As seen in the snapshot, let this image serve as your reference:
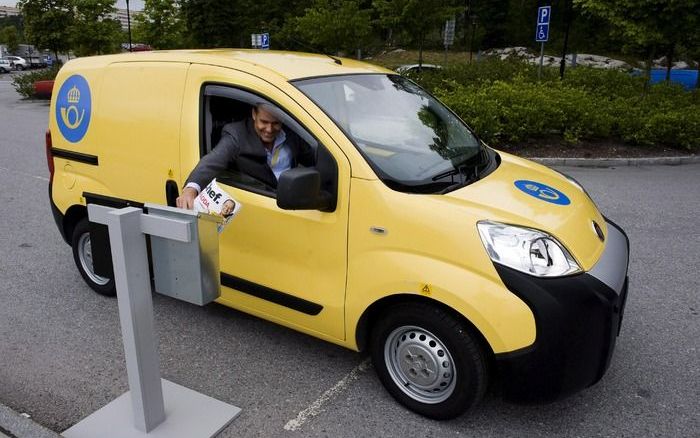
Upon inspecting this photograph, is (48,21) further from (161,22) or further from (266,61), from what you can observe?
(266,61)

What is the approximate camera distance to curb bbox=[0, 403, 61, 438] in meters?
2.69

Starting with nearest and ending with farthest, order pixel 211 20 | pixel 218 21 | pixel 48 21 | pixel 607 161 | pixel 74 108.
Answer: pixel 74 108, pixel 607 161, pixel 48 21, pixel 211 20, pixel 218 21

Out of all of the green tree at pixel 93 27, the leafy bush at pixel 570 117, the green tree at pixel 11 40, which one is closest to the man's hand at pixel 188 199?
the leafy bush at pixel 570 117

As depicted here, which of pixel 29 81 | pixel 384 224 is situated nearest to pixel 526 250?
pixel 384 224

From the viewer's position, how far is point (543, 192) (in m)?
3.18

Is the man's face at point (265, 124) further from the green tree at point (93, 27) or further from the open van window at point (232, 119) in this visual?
the green tree at point (93, 27)

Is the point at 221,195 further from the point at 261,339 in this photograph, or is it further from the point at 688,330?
the point at 688,330

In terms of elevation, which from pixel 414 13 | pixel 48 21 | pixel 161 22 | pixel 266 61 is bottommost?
pixel 266 61

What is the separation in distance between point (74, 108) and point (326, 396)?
270 cm

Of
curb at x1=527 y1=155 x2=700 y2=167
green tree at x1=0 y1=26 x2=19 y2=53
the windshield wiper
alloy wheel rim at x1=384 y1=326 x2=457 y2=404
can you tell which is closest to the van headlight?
the windshield wiper

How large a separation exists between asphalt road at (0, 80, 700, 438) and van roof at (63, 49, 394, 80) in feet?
5.67

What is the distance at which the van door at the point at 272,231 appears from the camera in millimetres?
2928

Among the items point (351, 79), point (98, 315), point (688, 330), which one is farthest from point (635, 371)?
point (98, 315)

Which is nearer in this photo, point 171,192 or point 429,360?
point 429,360
